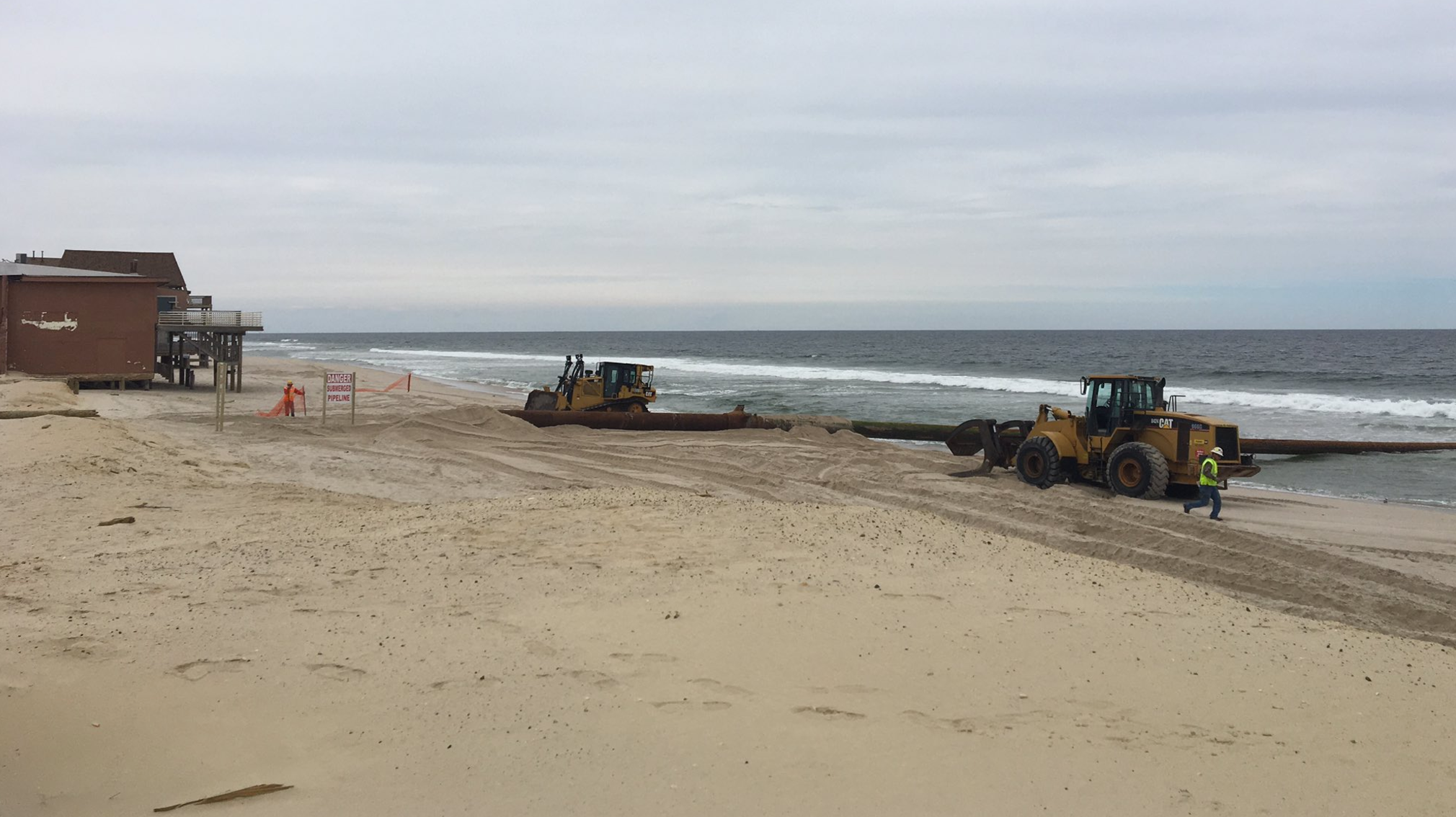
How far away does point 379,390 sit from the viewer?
130 ft

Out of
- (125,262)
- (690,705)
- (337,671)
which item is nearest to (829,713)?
(690,705)

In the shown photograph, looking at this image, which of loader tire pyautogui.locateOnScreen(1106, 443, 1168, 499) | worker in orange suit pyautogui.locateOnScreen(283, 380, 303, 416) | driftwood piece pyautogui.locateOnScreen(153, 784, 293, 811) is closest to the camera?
driftwood piece pyautogui.locateOnScreen(153, 784, 293, 811)

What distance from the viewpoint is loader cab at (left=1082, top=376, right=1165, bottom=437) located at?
1625 cm

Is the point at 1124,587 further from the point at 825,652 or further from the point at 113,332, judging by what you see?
the point at 113,332

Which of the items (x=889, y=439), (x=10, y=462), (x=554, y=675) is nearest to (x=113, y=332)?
(x=10, y=462)

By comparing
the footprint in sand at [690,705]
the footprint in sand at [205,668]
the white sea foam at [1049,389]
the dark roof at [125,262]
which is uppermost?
the dark roof at [125,262]

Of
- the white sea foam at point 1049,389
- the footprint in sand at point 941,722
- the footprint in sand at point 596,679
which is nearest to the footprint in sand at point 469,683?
the footprint in sand at point 596,679

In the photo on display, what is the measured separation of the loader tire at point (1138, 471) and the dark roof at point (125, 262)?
2324 inches

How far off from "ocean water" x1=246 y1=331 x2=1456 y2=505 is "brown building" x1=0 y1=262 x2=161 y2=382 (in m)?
17.8

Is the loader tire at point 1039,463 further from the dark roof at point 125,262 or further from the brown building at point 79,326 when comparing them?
the dark roof at point 125,262

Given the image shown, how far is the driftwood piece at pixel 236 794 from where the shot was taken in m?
4.61

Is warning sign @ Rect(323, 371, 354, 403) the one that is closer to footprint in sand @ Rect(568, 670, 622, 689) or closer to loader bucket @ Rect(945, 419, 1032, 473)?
loader bucket @ Rect(945, 419, 1032, 473)

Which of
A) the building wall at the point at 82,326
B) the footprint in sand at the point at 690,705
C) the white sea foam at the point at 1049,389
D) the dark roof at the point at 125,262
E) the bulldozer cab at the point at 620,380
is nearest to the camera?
the footprint in sand at the point at 690,705

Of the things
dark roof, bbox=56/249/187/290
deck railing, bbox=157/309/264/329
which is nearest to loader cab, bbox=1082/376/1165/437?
deck railing, bbox=157/309/264/329
